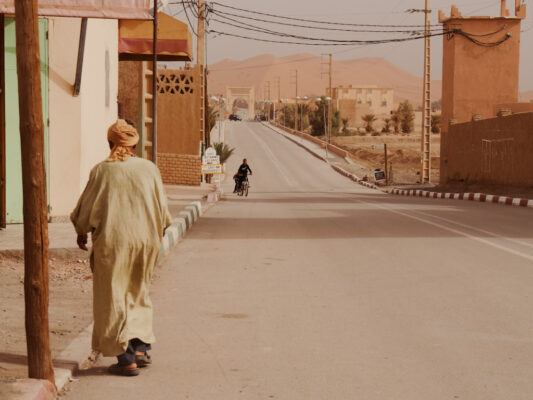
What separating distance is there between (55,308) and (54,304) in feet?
0.79

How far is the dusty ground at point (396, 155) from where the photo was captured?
65.2 metres

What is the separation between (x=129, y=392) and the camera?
16.7 ft

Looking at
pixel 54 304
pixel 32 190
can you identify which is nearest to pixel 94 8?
pixel 54 304

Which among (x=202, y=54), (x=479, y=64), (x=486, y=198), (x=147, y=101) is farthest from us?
(x=479, y=64)

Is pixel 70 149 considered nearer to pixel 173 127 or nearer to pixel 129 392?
pixel 129 392

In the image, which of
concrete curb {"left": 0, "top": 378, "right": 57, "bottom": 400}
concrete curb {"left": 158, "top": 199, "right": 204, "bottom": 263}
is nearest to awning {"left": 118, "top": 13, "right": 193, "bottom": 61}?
concrete curb {"left": 158, "top": 199, "right": 204, "bottom": 263}

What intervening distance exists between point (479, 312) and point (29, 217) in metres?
4.26

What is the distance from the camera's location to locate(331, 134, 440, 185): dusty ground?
6524cm

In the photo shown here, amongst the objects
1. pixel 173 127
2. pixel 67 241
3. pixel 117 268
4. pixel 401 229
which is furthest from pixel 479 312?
pixel 173 127

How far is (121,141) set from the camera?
18.9 feet

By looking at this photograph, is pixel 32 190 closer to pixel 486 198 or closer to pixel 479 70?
pixel 486 198

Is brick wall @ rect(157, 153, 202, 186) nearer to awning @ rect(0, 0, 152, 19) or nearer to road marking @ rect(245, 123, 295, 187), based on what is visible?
road marking @ rect(245, 123, 295, 187)

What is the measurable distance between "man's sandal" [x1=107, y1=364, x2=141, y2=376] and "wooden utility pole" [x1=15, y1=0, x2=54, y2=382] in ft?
1.85

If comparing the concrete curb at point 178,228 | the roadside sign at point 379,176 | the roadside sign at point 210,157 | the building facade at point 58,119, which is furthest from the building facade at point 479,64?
the building facade at point 58,119
